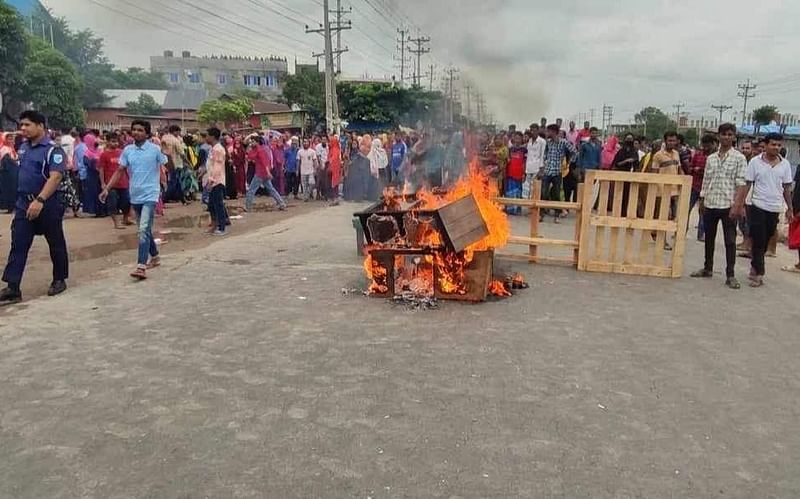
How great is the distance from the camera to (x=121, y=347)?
4.85m

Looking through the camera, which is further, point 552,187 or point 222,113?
point 222,113

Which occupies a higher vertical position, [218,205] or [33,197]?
[33,197]

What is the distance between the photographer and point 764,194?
24.5ft

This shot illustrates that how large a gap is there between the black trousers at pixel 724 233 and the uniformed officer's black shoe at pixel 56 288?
7.41m

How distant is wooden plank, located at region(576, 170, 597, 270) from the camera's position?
25.1 feet

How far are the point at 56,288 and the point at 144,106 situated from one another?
210 ft

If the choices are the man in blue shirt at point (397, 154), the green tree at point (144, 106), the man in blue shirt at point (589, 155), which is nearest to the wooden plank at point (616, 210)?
the man in blue shirt at point (589, 155)

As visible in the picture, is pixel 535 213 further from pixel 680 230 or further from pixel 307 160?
pixel 307 160

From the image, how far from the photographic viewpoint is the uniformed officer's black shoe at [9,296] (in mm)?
6137

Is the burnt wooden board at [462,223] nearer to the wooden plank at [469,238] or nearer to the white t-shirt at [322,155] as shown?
the wooden plank at [469,238]

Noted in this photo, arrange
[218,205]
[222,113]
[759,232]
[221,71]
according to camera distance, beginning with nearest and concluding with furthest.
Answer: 1. [759,232]
2. [218,205]
3. [222,113]
4. [221,71]

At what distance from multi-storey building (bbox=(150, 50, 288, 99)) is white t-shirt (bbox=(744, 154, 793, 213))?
99.2 metres

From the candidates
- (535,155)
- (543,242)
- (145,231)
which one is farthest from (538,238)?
(535,155)

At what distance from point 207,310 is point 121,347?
110 cm
